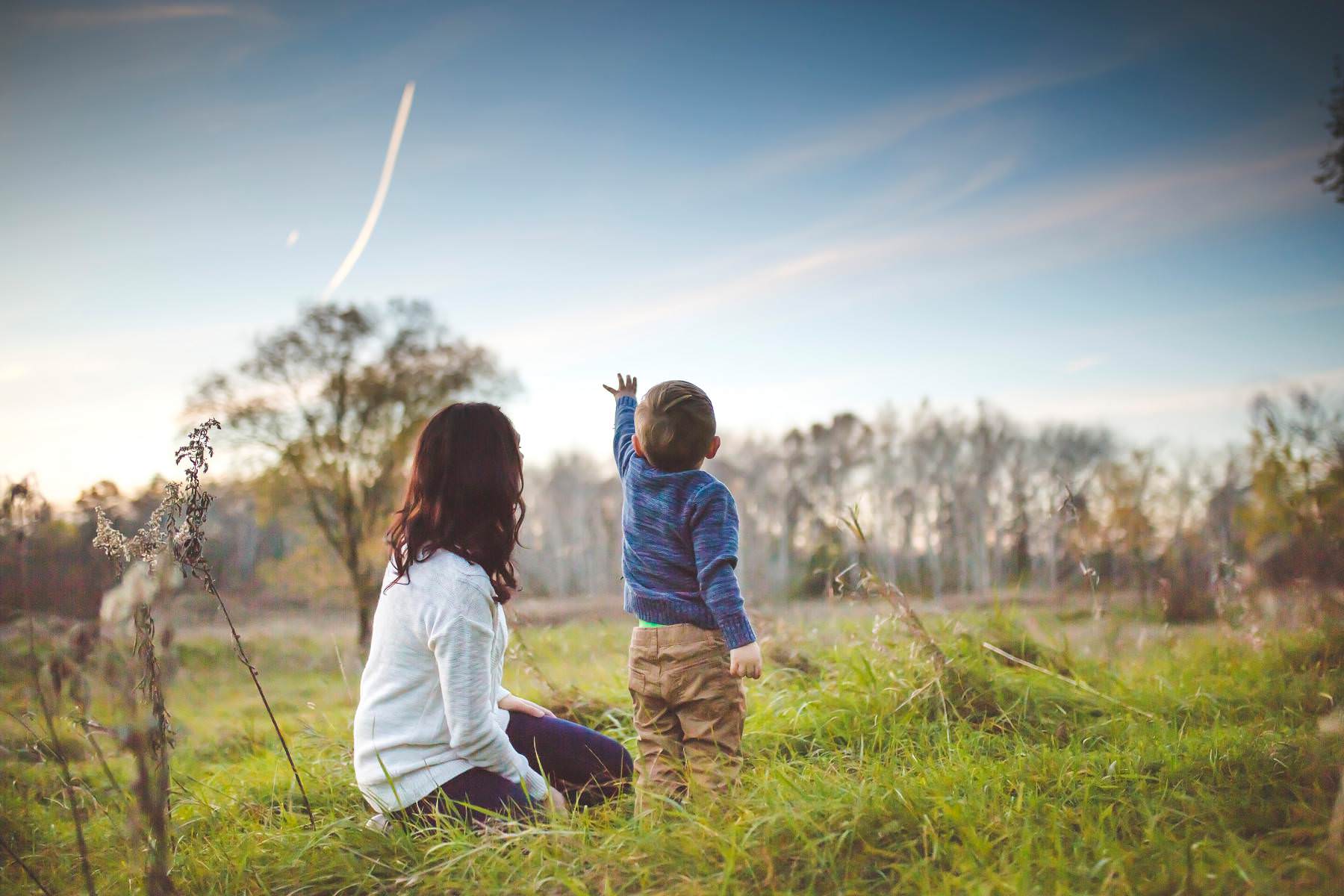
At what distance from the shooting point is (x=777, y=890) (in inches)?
76.1

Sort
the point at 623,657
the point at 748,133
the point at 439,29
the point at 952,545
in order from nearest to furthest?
the point at 623,657 → the point at 439,29 → the point at 748,133 → the point at 952,545

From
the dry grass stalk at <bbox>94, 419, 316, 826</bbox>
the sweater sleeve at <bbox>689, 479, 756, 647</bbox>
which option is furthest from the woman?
the sweater sleeve at <bbox>689, 479, 756, 647</bbox>

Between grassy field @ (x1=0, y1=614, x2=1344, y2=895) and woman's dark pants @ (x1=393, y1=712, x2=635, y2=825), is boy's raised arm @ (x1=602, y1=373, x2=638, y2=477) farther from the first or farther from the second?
grassy field @ (x1=0, y1=614, x2=1344, y2=895)

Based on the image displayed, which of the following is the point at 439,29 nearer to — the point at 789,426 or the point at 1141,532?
the point at 1141,532

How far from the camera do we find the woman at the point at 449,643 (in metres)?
2.41

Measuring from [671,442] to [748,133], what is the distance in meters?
8.45

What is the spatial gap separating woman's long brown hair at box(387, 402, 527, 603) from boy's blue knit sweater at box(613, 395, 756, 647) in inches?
19.4

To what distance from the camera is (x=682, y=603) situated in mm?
2875

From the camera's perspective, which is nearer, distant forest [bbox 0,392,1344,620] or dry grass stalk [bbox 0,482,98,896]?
dry grass stalk [bbox 0,482,98,896]

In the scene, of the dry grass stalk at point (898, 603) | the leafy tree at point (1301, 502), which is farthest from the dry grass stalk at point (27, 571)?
the leafy tree at point (1301, 502)

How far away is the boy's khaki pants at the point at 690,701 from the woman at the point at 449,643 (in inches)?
17.0

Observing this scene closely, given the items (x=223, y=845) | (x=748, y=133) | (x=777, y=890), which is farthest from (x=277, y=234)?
(x=777, y=890)

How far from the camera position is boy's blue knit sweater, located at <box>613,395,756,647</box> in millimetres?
2742

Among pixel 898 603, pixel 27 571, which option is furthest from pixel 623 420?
pixel 27 571
